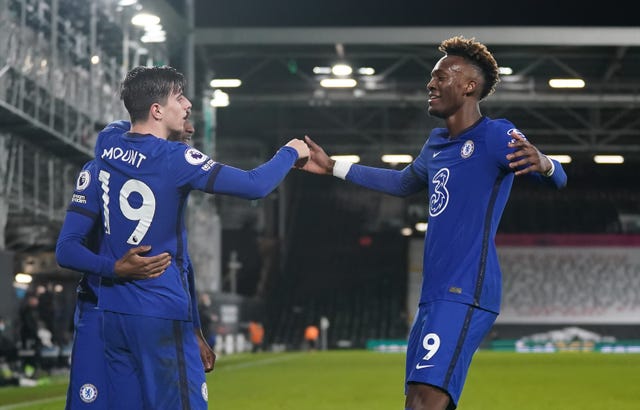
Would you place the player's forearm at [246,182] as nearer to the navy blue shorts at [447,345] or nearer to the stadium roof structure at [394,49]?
the navy blue shorts at [447,345]

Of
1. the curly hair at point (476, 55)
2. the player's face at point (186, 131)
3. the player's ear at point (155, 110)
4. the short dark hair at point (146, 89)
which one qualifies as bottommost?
the player's face at point (186, 131)

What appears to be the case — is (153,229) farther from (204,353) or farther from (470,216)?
(470,216)

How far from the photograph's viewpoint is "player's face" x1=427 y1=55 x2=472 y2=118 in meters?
6.42

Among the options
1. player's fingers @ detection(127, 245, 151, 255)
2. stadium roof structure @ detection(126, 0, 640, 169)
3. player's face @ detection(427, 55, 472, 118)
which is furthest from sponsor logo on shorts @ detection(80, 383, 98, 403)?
stadium roof structure @ detection(126, 0, 640, 169)

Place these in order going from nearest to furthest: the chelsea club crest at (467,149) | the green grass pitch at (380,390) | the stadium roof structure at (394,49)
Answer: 1. the chelsea club crest at (467,149)
2. the green grass pitch at (380,390)
3. the stadium roof structure at (394,49)

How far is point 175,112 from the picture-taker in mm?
5570

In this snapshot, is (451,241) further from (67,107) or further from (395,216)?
(395,216)

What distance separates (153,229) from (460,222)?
163cm

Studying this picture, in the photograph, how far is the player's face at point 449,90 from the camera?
253 inches

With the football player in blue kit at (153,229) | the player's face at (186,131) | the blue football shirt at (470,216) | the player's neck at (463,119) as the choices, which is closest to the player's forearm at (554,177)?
the blue football shirt at (470,216)

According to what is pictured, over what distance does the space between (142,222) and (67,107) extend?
17.9 meters

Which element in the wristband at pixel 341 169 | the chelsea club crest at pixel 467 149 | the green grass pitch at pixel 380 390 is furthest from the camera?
the green grass pitch at pixel 380 390

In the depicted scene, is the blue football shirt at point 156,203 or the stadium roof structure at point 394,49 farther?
the stadium roof structure at point 394,49

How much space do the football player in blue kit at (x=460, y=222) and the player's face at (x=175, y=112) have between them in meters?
1.43
